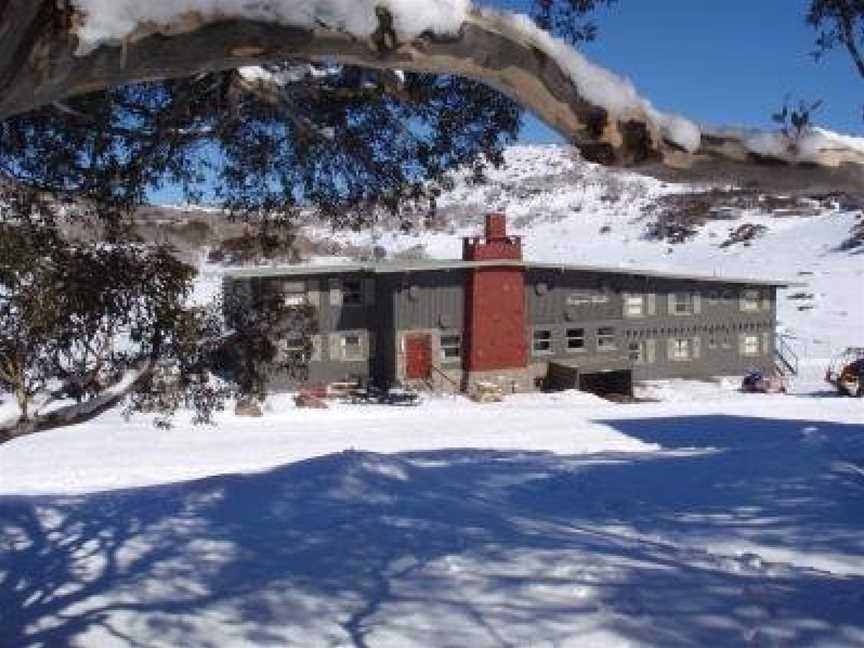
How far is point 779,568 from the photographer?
8680 mm

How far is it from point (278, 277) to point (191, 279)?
21.8 metres

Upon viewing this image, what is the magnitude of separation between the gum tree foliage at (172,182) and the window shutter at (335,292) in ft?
70.0

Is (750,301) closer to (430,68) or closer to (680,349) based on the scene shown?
(680,349)

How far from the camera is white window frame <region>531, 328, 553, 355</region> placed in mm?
34906

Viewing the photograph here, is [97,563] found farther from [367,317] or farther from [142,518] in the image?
[367,317]

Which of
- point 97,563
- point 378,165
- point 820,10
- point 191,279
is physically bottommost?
point 97,563

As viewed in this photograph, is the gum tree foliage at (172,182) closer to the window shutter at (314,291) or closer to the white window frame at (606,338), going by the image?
the window shutter at (314,291)

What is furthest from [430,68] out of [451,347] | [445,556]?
[451,347]

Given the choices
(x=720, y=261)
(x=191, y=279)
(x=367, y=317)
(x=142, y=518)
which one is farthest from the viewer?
(x=720, y=261)

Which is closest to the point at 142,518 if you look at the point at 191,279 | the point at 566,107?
the point at 191,279

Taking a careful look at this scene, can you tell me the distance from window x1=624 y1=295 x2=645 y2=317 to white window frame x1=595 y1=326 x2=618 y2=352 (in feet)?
2.81

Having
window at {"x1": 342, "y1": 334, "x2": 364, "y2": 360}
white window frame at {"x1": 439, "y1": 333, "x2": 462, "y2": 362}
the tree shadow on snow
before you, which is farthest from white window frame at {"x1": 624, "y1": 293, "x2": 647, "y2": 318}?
the tree shadow on snow

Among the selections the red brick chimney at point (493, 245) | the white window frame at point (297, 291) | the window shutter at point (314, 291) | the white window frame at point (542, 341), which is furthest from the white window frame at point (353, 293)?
the white window frame at point (542, 341)

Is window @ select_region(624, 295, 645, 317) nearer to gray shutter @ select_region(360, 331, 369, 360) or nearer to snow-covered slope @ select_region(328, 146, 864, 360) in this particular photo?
snow-covered slope @ select_region(328, 146, 864, 360)
